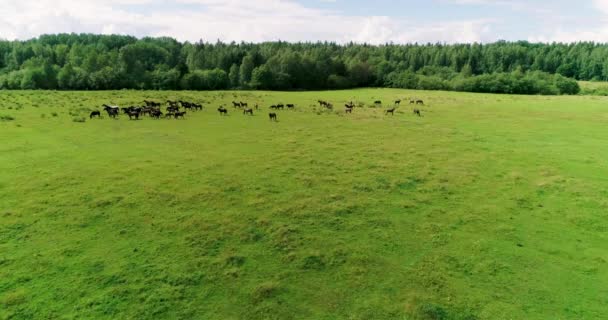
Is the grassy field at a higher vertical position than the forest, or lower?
lower

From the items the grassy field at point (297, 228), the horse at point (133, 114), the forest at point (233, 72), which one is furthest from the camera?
the forest at point (233, 72)

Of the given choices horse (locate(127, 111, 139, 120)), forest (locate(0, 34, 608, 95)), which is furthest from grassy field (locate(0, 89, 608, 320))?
forest (locate(0, 34, 608, 95))

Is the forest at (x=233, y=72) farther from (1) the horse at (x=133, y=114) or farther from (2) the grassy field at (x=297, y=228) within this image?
(2) the grassy field at (x=297, y=228)

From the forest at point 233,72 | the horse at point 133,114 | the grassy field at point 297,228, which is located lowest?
the grassy field at point 297,228

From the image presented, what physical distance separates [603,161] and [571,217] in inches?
477

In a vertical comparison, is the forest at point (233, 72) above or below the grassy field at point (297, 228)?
above

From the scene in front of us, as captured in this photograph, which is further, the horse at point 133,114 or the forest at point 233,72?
the forest at point 233,72

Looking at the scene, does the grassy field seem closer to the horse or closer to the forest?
the horse

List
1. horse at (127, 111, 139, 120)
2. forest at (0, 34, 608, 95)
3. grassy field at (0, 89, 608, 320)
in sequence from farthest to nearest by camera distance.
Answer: forest at (0, 34, 608, 95)
horse at (127, 111, 139, 120)
grassy field at (0, 89, 608, 320)

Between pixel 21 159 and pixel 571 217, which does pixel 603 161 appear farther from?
pixel 21 159

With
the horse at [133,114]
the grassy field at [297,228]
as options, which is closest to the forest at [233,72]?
the horse at [133,114]

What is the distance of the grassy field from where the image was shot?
1143 cm

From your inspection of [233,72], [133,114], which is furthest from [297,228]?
[233,72]

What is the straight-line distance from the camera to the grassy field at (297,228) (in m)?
11.4
